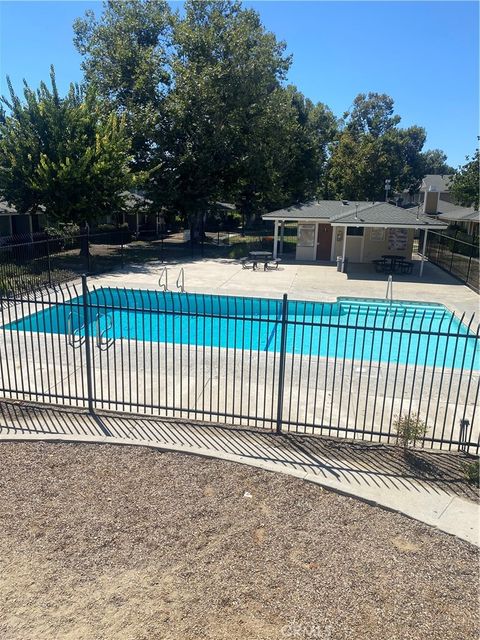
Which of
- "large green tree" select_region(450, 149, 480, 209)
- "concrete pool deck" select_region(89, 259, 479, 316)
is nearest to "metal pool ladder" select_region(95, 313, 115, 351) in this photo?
"concrete pool deck" select_region(89, 259, 479, 316)

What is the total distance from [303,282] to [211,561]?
16.8 metres

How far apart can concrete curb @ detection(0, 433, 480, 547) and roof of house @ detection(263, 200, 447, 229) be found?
747 inches

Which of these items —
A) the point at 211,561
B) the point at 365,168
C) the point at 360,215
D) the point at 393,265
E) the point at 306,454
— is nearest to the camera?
the point at 211,561

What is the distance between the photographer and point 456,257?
21953mm

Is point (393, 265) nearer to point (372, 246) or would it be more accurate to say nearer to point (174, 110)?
point (372, 246)

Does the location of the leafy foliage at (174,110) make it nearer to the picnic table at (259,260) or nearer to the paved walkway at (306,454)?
the picnic table at (259,260)

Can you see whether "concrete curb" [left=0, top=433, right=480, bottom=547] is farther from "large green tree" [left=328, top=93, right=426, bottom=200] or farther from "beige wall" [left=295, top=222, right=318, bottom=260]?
"large green tree" [left=328, top=93, right=426, bottom=200]

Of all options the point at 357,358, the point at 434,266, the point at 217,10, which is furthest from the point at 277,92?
the point at 357,358

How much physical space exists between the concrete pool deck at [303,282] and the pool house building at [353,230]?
1.49m

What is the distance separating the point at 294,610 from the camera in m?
3.52

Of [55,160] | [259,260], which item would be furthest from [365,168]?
[55,160]

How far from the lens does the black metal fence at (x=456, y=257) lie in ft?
63.4

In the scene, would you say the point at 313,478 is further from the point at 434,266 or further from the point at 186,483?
the point at 434,266

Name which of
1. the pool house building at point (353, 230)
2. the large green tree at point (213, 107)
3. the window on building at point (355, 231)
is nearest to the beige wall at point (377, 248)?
the pool house building at point (353, 230)
